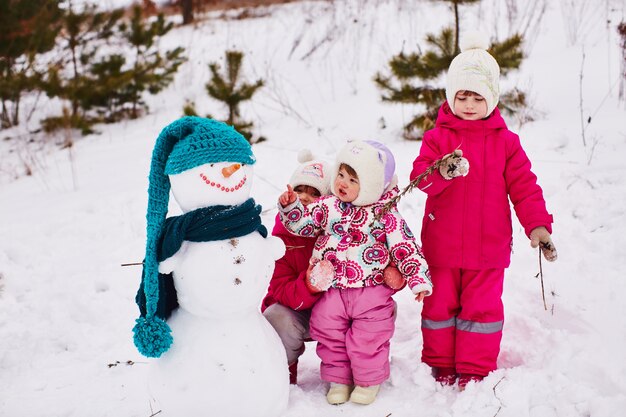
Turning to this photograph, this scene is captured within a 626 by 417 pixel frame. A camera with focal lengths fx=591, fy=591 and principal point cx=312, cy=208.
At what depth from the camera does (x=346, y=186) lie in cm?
268

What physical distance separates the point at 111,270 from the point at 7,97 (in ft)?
18.0

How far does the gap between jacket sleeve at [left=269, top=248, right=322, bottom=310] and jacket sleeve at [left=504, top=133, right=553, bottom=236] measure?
1023 mm

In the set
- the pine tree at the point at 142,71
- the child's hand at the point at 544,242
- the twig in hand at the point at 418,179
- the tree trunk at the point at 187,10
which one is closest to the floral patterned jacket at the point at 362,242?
the twig in hand at the point at 418,179

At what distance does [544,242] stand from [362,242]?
81 cm

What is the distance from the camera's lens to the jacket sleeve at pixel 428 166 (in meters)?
2.68

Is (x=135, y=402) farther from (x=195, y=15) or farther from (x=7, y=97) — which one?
(x=195, y=15)

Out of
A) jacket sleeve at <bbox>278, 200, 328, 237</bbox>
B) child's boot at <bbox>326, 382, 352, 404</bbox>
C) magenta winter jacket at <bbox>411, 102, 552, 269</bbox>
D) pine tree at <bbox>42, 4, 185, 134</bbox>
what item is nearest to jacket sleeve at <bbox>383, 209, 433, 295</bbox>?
magenta winter jacket at <bbox>411, 102, 552, 269</bbox>

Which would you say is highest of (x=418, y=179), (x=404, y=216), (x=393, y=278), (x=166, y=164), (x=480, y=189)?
(x=166, y=164)

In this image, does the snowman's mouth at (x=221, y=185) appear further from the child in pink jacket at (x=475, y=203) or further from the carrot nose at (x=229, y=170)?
the child in pink jacket at (x=475, y=203)

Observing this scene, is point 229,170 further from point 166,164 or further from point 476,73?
point 476,73

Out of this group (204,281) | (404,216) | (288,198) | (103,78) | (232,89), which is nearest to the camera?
(204,281)

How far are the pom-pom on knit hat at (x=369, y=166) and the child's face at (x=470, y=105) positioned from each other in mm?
427

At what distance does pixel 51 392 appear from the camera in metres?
2.97

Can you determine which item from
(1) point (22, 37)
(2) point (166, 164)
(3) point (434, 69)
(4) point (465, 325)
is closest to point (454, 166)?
(4) point (465, 325)
